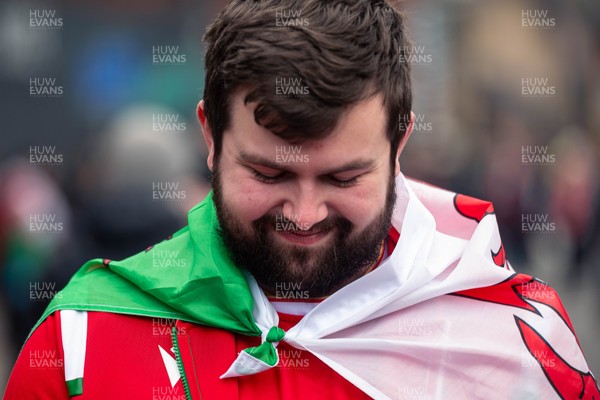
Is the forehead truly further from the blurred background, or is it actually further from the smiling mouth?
the blurred background

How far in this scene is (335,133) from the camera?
2373mm

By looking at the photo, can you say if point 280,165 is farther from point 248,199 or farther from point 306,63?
point 306,63

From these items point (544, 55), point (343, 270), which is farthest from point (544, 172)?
point (343, 270)

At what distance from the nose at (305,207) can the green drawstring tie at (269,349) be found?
34cm

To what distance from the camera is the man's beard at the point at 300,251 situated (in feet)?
8.13

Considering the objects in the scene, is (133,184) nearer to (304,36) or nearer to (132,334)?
(132,334)

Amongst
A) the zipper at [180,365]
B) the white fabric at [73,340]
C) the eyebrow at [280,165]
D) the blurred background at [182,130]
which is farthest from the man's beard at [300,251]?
the blurred background at [182,130]

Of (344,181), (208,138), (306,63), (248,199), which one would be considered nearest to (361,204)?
(344,181)

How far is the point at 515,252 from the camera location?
7250 millimetres

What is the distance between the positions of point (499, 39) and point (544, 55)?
0.56m

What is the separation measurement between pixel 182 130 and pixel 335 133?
11.2 ft

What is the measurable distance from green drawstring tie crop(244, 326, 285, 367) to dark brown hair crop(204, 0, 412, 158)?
57cm

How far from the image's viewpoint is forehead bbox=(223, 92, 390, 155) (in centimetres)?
237

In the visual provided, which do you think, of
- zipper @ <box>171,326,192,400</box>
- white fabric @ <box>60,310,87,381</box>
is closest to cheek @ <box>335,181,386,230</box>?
zipper @ <box>171,326,192,400</box>
